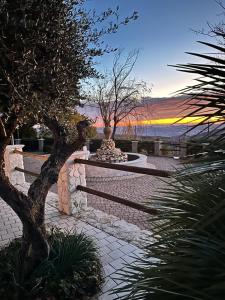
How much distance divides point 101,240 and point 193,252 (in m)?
2.68

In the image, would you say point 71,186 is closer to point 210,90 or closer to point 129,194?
point 129,194

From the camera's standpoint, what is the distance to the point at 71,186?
450 cm

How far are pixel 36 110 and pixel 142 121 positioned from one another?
1272cm

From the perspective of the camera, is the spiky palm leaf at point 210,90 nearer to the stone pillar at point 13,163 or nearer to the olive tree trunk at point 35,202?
the olive tree trunk at point 35,202

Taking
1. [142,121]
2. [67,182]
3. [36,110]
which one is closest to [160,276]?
[36,110]

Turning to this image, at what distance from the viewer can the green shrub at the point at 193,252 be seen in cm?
90

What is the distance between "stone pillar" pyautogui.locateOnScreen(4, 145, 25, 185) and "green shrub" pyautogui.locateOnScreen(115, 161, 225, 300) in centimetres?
557

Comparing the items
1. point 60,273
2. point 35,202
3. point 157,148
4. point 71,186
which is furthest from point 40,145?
point 60,273

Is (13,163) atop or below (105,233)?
atop

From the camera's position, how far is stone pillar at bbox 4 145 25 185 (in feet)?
21.3

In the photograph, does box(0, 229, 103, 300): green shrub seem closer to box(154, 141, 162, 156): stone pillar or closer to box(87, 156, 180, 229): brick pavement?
box(87, 156, 180, 229): brick pavement

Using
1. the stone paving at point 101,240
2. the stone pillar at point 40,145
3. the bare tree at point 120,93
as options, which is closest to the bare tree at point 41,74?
the stone paving at point 101,240

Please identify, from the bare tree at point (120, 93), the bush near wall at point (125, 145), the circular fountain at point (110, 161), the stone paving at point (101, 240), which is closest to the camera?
the stone paving at point (101, 240)

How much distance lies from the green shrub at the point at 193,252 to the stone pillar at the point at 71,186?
118 inches
